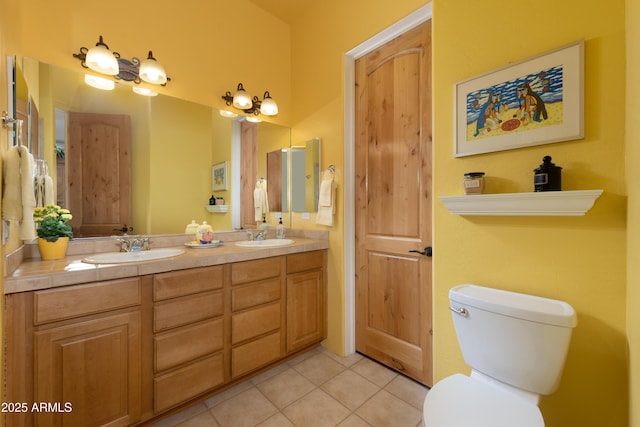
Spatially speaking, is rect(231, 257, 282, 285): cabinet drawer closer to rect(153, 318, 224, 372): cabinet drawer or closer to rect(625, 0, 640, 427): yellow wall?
rect(153, 318, 224, 372): cabinet drawer

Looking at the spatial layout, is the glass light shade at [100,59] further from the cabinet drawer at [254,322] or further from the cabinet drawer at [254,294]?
the cabinet drawer at [254,322]

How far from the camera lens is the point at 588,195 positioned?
0.94 metres

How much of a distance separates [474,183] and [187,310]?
1630 mm

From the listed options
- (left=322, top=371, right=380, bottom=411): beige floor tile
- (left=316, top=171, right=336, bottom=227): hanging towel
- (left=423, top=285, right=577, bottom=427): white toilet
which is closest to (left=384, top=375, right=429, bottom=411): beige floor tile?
(left=322, top=371, right=380, bottom=411): beige floor tile

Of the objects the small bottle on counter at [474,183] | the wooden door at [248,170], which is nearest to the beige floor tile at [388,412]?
the small bottle on counter at [474,183]

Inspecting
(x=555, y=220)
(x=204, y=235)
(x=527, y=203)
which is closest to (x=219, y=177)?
(x=204, y=235)

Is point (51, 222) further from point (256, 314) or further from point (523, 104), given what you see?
point (523, 104)

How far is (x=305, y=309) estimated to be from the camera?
6.89 feet

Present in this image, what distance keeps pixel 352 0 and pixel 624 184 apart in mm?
2060

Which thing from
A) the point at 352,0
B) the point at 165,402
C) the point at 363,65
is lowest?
the point at 165,402

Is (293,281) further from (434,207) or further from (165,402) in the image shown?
(434,207)

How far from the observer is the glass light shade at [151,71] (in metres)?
1.76

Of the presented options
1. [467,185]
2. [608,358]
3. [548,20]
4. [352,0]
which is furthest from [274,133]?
[608,358]

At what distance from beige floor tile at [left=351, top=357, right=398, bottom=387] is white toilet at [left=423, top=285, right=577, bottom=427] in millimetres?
853
